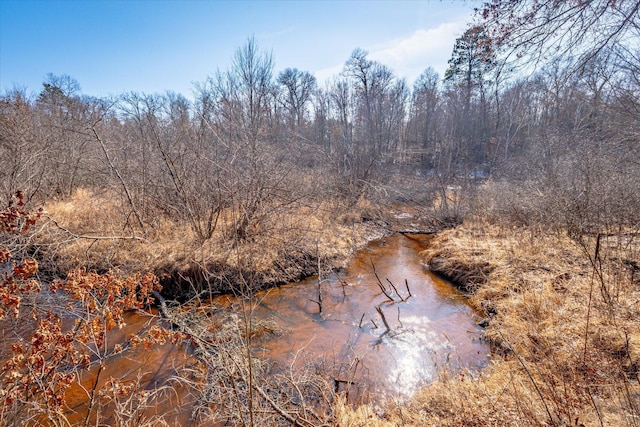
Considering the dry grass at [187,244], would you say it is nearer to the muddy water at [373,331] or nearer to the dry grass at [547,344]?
the muddy water at [373,331]

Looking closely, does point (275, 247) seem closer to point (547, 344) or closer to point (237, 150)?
point (237, 150)

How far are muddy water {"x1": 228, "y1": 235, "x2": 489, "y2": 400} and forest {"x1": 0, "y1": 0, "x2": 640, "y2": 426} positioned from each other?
407 mm

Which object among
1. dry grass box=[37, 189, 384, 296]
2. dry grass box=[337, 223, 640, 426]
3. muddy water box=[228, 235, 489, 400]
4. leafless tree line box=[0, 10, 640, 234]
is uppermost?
leafless tree line box=[0, 10, 640, 234]

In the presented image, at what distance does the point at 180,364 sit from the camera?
4.43 m

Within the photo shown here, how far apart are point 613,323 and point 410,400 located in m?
3.07

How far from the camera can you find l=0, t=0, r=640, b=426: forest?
9.01 feet

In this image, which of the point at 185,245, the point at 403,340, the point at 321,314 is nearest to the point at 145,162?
the point at 185,245

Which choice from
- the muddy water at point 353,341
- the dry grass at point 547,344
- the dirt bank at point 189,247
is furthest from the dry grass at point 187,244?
the dry grass at point 547,344

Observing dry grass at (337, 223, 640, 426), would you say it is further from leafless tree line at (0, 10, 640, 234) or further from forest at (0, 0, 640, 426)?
leafless tree line at (0, 10, 640, 234)

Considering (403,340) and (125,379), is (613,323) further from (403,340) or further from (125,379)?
(125,379)

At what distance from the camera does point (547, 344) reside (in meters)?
3.87

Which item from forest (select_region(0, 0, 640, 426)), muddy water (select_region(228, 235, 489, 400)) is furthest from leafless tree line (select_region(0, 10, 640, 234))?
muddy water (select_region(228, 235, 489, 400))

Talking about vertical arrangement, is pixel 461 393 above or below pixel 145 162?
below

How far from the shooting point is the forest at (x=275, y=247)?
2.75 meters
